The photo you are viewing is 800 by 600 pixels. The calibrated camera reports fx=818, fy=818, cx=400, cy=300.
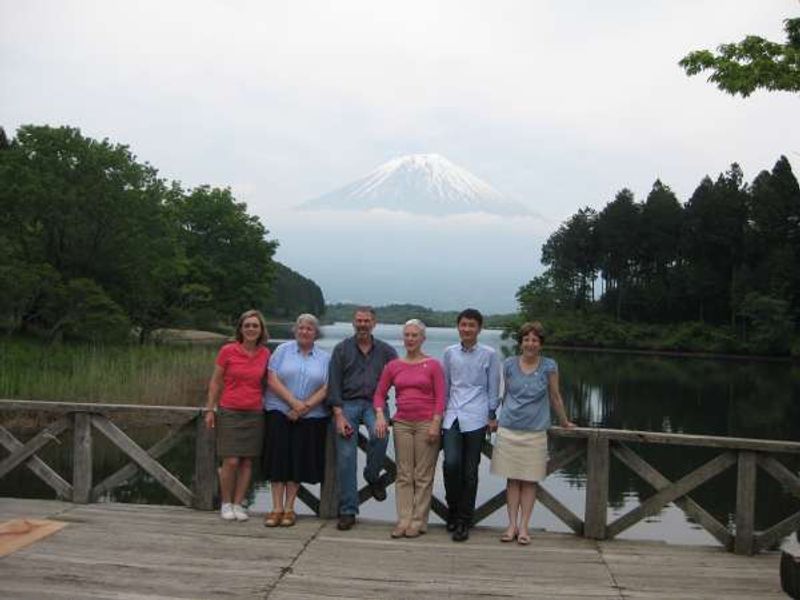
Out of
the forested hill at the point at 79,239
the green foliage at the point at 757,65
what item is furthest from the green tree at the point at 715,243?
the green foliage at the point at 757,65

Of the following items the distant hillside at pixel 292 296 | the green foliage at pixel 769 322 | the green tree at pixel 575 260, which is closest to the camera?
the green foliage at pixel 769 322

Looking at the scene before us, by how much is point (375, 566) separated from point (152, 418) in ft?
8.65

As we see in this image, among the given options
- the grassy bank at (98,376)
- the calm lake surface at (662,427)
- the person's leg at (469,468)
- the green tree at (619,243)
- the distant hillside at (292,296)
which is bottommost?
the calm lake surface at (662,427)

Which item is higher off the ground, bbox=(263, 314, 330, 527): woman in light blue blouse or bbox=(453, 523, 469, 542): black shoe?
bbox=(263, 314, 330, 527): woman in light blue blouse

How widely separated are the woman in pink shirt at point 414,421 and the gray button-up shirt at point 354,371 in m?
0.12

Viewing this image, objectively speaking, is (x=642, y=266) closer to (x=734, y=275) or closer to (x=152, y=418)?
(x=734, y=275)

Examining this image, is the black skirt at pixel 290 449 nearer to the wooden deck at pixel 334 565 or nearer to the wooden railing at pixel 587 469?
the wooden railing at pixel 587 469

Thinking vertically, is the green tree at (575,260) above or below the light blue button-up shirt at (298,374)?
above

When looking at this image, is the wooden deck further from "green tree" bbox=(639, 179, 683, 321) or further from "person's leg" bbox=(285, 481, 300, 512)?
"green tree" bbox=(639, 179, 683, 321)

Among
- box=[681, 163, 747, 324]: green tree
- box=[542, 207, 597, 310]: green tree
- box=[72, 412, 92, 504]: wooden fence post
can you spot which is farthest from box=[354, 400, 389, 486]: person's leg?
box=[542, 207, 597, 310]: green tree

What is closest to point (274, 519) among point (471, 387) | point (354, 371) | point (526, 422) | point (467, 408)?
point (354, 371)

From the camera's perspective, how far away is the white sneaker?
6.29m

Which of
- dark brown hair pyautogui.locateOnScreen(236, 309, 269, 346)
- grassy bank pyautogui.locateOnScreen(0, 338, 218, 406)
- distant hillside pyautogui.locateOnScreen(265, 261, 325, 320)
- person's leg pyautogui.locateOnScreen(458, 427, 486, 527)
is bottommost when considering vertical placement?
grassy bank pyautogui.locateOnScreen(0, 338, 218, 406)

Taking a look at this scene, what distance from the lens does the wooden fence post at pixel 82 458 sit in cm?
677
